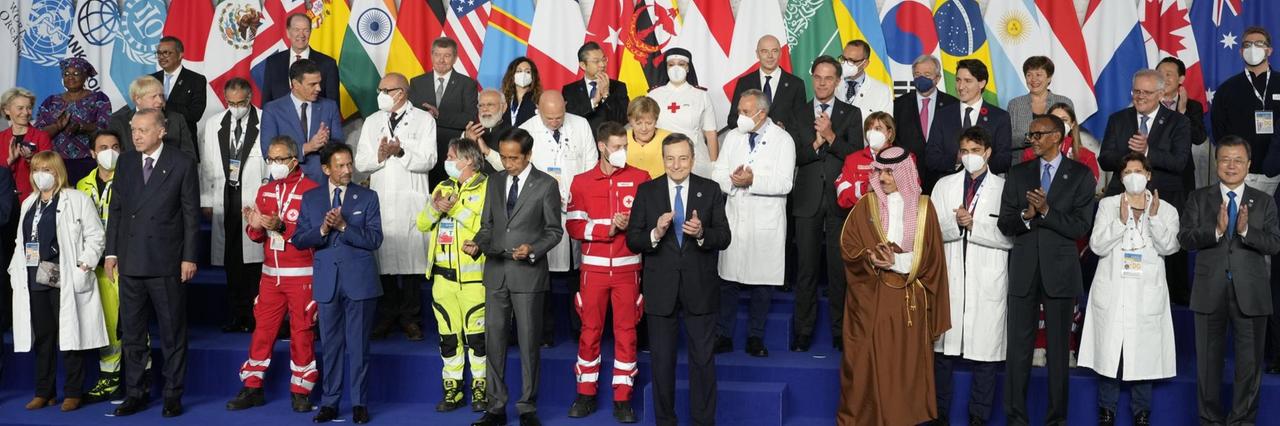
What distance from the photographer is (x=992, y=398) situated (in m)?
6.91

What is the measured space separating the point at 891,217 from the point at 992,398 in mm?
1183

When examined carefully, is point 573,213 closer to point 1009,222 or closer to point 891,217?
point 891,217

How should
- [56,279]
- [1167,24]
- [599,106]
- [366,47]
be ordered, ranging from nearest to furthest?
[56,279] → [599,106] → [1167,24] → [366,47]

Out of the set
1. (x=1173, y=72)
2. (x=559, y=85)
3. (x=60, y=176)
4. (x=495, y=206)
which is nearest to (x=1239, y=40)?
(x=1173, y=72)

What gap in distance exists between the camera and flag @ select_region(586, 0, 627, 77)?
33.3 feet

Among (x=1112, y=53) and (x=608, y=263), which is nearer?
(x=608, y=263)

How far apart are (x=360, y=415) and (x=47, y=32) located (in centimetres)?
563

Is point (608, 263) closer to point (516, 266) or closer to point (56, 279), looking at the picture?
point (516, 266)

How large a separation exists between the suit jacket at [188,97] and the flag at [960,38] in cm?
537

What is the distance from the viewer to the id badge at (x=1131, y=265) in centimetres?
667

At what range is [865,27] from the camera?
393 inches

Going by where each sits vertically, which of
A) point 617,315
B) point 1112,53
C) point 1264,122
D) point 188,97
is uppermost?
point 1112,53

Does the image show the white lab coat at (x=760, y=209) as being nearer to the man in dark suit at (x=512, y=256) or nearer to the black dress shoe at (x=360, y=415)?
the man in dark suit at (x=512, y=256)

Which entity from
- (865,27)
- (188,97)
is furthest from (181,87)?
(865,27)
